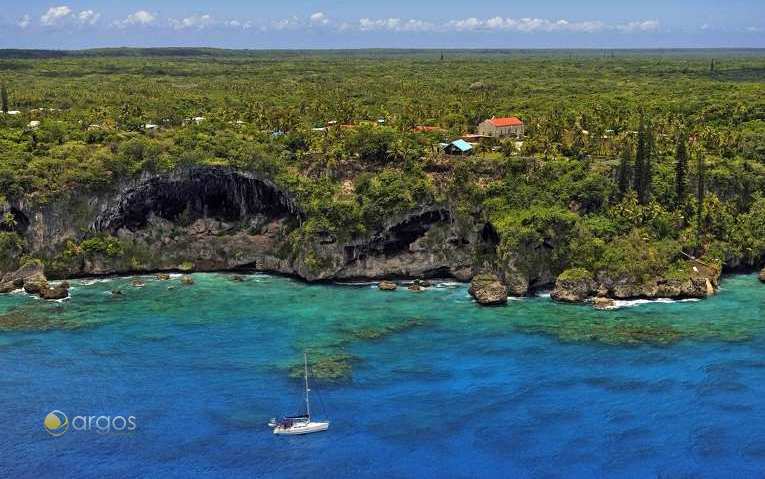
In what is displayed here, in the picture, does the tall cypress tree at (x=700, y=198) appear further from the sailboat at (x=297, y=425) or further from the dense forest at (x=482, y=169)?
the sailboat at (x=297, y=425)

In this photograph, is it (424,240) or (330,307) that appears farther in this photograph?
(424,240)

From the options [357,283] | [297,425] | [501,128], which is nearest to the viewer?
[297,425]

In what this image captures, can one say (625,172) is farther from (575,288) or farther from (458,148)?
(458,148)

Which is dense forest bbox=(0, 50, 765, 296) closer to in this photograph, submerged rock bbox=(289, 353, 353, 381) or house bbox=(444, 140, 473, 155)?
house bbox=(444, 140, 473, 155)

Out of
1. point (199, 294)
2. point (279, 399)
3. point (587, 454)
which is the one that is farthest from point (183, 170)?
point (587, 454)

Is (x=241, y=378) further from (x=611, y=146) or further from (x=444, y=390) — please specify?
(x=611, y=146)

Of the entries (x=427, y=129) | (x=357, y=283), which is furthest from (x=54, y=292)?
(x=427, y=129)

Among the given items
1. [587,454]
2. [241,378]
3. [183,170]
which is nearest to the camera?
[587,454]

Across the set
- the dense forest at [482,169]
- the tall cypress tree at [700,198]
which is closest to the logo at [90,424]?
the dense forest at [482,169]
